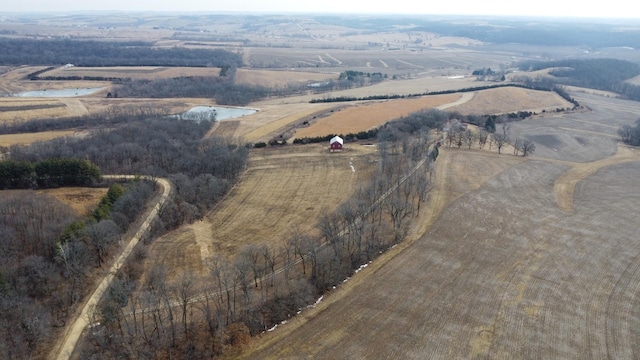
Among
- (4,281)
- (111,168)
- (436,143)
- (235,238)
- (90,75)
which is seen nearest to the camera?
(4,281)

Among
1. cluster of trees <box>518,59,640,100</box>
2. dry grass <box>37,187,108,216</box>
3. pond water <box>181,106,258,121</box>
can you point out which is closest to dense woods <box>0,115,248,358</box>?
dry grass <box>37,187,108,216</box>

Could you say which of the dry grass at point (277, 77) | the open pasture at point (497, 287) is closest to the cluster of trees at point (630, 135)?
the open pasture at point (497, 287)

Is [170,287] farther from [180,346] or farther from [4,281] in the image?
[4,281]

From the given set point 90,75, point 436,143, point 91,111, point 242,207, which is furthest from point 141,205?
point 90,75

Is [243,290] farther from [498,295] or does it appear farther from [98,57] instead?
[98,57]

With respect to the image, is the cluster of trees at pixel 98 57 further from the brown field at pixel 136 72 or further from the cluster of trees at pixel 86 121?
the cluster of trees at pixel 86 121

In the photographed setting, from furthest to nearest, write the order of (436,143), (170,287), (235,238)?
(436,143)
(235,238)
(170,287)
